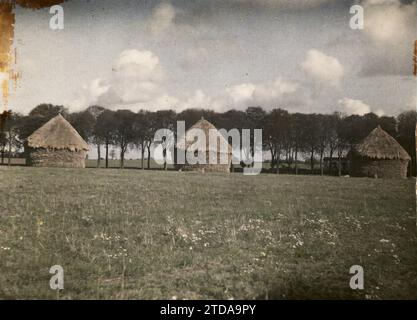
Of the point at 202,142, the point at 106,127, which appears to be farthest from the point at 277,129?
the point at 106,127

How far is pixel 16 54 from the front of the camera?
448 inches

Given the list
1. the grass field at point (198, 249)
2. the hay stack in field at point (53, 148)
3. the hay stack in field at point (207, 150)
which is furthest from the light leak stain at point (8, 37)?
the hay stack in field at point (207, 150)

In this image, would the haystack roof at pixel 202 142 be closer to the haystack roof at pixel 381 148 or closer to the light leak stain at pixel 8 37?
the haystack roof at pixel 381 148

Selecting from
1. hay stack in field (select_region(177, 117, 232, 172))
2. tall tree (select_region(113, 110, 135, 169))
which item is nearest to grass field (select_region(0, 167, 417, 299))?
hay stack in field (select_region(177, 117, 232, 172))

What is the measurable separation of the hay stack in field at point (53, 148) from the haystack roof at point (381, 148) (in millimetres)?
28428

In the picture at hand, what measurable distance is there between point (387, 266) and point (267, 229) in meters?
2.86

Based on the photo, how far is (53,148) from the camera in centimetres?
3588

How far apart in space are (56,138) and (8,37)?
26911 mm

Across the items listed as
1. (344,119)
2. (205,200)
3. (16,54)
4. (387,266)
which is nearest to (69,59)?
(16,54)

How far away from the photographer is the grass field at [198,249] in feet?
19.4

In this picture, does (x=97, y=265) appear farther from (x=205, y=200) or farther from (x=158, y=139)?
(x=158, y=139)

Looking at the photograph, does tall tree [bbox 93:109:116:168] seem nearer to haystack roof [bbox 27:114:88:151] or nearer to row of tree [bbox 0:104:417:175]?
row of tree [bbox 0:104:417:175]

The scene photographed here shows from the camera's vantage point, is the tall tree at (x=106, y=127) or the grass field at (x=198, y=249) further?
the tall tree at (x=106, y=127)

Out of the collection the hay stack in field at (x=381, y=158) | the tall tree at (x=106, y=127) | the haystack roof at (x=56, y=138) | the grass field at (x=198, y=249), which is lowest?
the grass field at (x=198, y=249)
